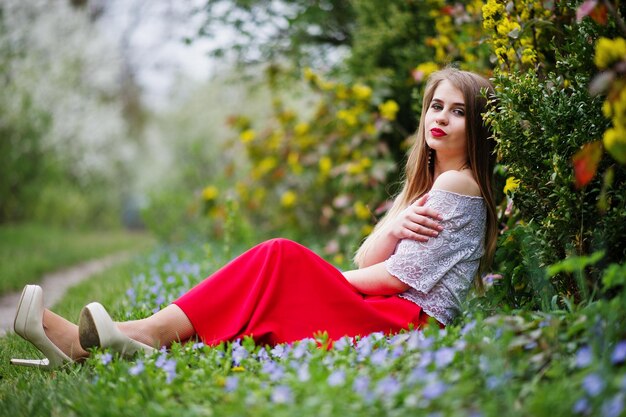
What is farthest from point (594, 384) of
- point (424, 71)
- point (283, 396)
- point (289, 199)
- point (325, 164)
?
point (289, 199)

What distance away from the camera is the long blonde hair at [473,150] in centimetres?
253

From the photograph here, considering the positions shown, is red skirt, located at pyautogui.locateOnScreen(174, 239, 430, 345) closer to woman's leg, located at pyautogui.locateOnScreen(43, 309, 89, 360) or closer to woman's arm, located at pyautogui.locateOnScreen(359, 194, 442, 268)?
woman's arm, located at pyautogui.locateOnScreen(359, 194, 442, 268)

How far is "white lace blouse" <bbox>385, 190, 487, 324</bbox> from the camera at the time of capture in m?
2.39

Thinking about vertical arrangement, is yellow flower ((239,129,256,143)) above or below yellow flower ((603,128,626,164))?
below

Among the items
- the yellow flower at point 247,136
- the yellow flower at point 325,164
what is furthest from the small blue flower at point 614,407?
the yellow flower at point 247,136

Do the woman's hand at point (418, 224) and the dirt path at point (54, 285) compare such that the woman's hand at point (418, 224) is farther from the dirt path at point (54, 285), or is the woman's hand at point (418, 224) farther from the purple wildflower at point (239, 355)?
the dirt path at point (54, 285)

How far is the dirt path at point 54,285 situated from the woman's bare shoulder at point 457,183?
260cm

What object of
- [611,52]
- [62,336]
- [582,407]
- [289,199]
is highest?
[611,52]

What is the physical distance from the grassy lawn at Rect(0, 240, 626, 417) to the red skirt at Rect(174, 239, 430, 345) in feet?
0.51

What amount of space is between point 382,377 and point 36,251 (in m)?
6.75

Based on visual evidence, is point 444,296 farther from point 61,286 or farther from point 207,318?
point 61,286

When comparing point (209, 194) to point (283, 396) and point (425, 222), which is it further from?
point (283, 396)

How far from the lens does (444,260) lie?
7.95 ft

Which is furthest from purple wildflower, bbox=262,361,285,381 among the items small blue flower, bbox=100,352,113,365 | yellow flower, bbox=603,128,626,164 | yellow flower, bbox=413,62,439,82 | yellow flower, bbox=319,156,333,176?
yellow flower, bbox=319,156,333,176
